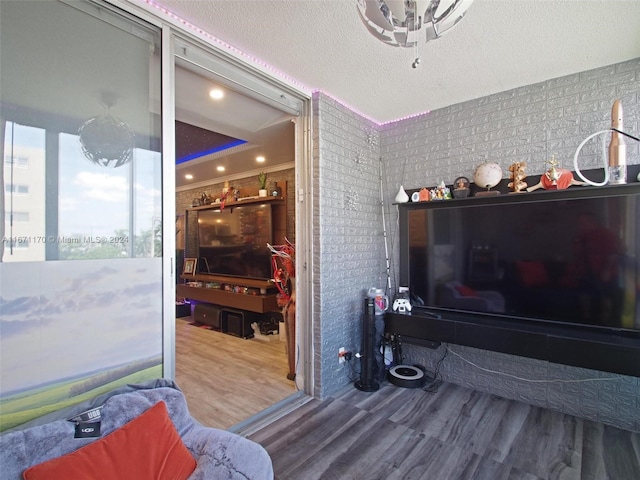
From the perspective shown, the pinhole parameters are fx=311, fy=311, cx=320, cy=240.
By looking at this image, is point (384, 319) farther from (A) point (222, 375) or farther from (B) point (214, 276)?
(B) point (214, 276)

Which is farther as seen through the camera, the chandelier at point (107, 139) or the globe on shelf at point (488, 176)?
the globe on shelf at point (488, 176)

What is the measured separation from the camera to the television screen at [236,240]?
4559 millimetres

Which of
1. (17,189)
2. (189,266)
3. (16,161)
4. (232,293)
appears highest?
(16,161)

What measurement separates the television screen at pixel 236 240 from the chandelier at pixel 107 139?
2937 mm

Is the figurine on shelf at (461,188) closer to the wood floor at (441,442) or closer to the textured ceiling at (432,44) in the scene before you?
the textured ceiling at (432,44)

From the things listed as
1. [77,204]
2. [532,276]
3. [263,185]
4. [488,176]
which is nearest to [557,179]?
[488,176]

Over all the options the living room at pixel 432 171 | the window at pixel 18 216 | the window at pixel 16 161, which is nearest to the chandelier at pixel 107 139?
the window at pixel 16 161

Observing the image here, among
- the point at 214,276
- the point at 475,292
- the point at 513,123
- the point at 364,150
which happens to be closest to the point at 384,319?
the point at 475,292

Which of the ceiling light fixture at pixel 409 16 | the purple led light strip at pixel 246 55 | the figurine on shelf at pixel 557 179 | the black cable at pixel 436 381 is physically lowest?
the black cable at pixel 436 381

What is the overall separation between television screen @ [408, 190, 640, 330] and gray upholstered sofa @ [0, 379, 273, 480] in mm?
2057

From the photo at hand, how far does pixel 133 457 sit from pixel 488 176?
2811mm

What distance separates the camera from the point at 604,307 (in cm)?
210

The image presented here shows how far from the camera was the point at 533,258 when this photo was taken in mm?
2344

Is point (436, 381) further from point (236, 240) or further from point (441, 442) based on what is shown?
point (236, 240)
